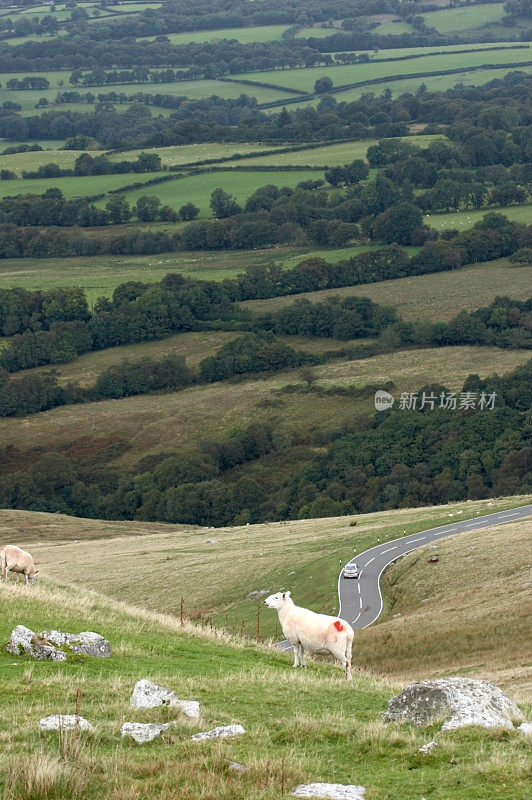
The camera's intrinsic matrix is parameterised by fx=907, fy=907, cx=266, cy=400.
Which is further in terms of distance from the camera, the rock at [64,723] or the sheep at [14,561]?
the sheep at [14,561]

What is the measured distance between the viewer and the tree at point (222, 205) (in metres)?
186

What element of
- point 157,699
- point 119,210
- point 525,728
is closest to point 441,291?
point 119,210

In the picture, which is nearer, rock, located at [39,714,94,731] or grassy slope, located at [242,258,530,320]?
rock, located at [39,714,94,731]

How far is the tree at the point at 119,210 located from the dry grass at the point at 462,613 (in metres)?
155

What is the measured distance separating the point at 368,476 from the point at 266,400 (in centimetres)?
3181

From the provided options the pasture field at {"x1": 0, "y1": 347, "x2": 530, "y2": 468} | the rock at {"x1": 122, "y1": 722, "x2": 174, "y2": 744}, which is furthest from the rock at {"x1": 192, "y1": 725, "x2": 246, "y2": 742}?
the pasture field at {"x1": 0, "y1": 347, "x2": 530, "y2": 468}

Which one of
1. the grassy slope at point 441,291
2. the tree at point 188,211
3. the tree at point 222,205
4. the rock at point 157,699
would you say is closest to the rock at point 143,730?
the rock at point 157,699

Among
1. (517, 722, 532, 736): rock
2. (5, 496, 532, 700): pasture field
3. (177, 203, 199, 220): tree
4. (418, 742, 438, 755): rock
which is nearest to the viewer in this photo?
(418, 742, 438, 755): rock

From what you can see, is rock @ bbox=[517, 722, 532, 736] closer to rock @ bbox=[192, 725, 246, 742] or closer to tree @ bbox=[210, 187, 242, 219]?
rock @ bbox=[192, 725, 246, 742]

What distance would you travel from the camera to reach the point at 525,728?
11.6 m

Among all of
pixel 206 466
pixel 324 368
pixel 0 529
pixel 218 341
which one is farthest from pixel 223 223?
pixel 0 529

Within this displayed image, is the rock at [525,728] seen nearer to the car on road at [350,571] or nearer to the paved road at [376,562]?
the paved road at [376,562]

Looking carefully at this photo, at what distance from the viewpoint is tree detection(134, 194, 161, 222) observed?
618ft

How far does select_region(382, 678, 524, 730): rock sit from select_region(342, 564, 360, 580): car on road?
2941 centimetres
